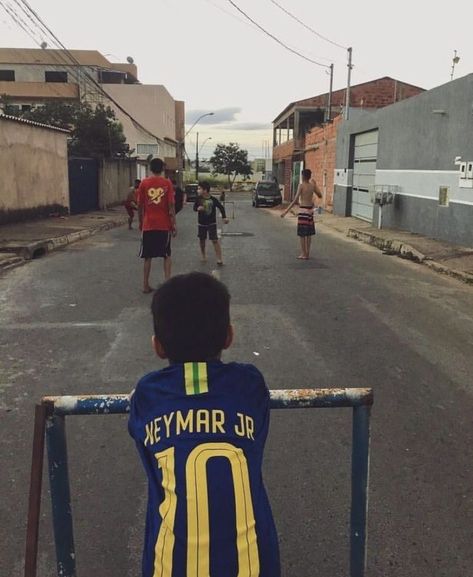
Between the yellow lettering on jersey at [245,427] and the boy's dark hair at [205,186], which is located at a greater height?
the boy's dark hair at [205,186]

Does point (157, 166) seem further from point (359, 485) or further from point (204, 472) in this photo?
point (204, 472)

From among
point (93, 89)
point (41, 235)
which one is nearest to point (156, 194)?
point (41, 235)

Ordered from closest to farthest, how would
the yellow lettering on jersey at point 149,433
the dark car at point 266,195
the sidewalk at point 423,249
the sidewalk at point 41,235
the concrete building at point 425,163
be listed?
the yellow lettering on jersey at point 149,433, the sidewalk at point 423,249, the sidewalk at point 41,235, the concrete building at point 425,163, the dark car at point 266,195

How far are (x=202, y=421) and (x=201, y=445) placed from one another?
6 centimetres

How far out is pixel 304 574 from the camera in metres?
2.64

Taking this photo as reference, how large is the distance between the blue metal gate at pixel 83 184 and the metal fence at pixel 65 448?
22593mm

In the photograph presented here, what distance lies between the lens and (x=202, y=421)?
1.56 metres

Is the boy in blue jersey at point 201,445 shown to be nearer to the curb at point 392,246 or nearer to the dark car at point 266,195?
the curb at point 392,246

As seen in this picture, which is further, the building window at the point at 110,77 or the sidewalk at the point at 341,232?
the building window at the point at 110,77

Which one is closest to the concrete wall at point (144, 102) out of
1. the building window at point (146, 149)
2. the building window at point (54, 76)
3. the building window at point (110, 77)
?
the building window at point (146, 149)

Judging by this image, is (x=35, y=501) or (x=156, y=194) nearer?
(x=35, y=501)

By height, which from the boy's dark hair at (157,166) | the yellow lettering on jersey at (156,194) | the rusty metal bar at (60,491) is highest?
the boy's dark hair at (157,166)

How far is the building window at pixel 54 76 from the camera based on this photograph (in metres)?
58.5

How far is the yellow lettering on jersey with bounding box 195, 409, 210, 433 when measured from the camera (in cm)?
156
